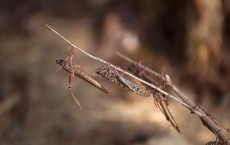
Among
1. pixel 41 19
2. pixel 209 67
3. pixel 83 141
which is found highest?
pixel 41 19

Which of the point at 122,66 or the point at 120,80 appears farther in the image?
the point at 122,66

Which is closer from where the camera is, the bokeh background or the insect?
the insect

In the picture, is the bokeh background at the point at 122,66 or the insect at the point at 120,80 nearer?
the insect at the point at 120,80

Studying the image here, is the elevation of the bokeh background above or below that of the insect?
above

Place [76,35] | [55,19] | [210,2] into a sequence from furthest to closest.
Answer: [55,19]
[76,35]
[210,2]

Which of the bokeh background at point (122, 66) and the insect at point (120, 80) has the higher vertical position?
the bokeh background at point (122, 66)

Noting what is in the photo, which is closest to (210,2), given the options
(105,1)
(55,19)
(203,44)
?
(203,44)

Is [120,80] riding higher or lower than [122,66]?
lower

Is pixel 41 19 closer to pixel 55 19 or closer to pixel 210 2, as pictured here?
pixel 55 19
